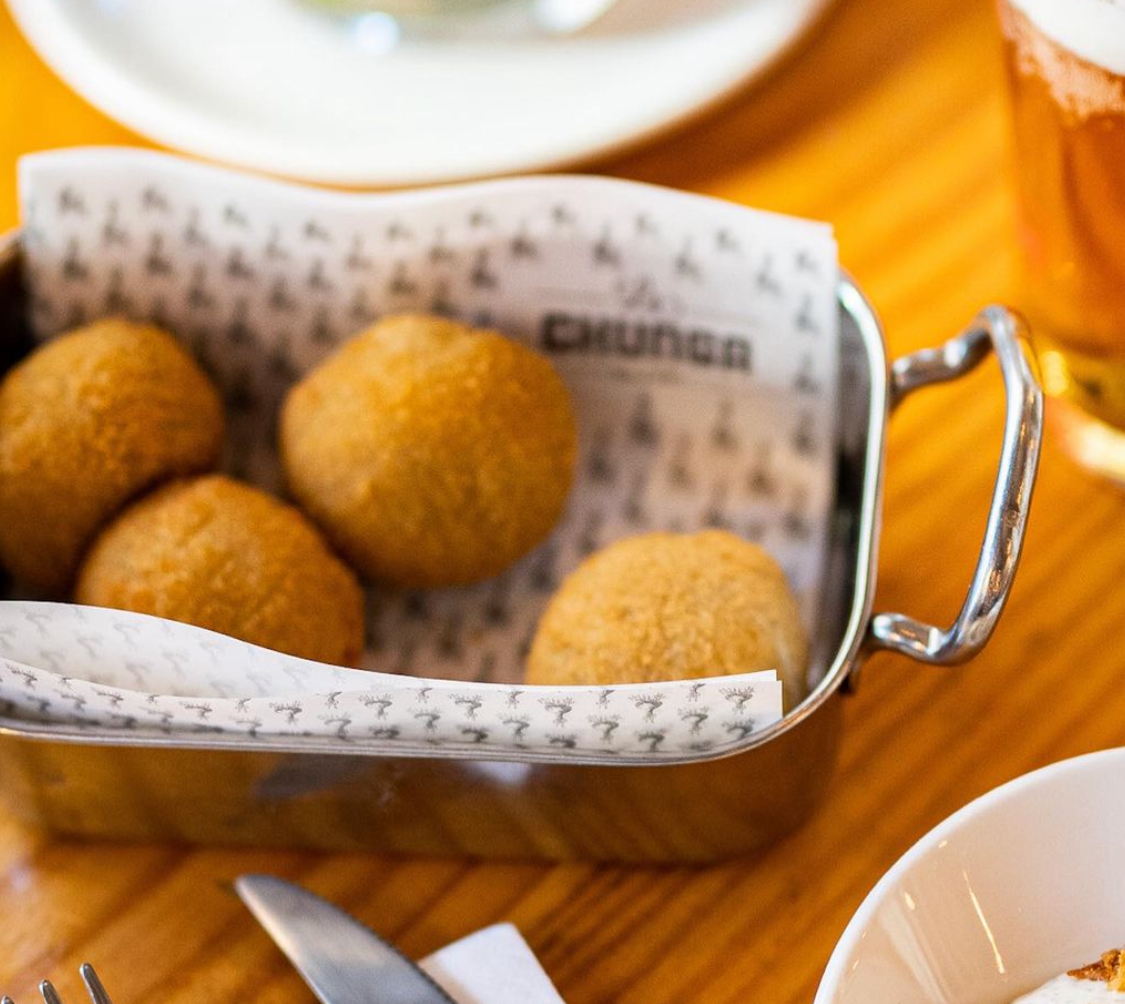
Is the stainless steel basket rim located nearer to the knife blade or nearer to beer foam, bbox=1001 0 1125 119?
the knife blade

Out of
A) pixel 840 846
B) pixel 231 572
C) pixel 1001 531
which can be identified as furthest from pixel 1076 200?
pixel 231 572

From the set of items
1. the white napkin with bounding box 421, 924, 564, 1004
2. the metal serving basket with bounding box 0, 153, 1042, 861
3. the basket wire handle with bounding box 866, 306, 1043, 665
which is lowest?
the white napkin with bounding box 421, 924, 564, 1004

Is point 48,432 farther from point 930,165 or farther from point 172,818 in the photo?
point 930,165

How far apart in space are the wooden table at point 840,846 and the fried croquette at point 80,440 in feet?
0.51

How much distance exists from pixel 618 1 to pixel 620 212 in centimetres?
38

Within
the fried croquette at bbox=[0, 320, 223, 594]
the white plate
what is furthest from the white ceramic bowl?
the white plate

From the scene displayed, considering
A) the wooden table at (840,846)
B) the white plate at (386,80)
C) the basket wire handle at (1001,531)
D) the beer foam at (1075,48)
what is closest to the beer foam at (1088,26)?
the beer foam at (1075,48)

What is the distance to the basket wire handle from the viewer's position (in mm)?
590

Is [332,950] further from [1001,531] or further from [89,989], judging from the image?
[1001,531]

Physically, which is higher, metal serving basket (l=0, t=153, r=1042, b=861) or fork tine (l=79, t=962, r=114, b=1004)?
metal serving basket (l=0, t=153, r=1042, b=861)

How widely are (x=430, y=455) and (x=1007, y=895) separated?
37 centimetres

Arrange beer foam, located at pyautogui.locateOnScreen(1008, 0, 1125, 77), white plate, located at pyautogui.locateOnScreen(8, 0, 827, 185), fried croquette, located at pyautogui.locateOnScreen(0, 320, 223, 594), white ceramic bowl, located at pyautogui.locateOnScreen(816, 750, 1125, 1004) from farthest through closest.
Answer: white plate, located at pyautogui.locateOnScreen(8, 0, 827, 185) → fried croquette, located at pyautogui.locateOnScreen(0, 320, 223, 594) → beer foam, located at pyautogui.locateOnScreen(1008, 0, 1125, 77) → white ceramic bowl, located at pyautogui.locateOnScreen(816, 750, 1125, 1004)

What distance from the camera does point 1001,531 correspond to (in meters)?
0.59

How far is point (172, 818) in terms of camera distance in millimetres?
688
